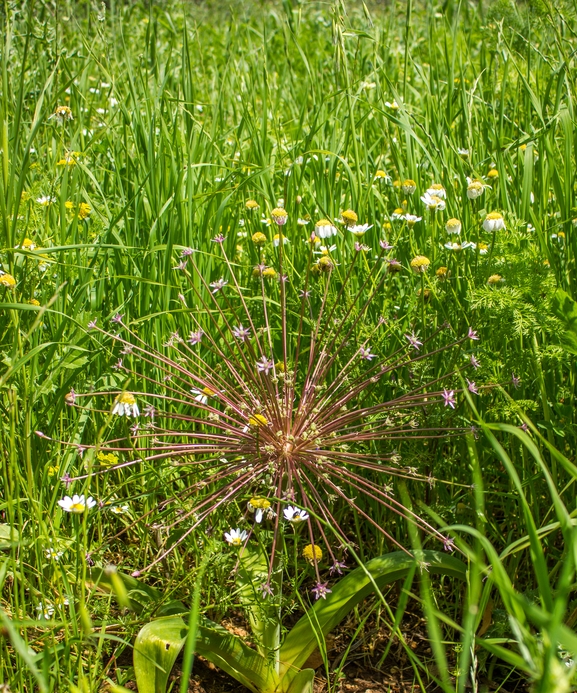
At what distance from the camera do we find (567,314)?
5.34ft

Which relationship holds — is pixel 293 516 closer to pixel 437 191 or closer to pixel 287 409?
pixel 287 409

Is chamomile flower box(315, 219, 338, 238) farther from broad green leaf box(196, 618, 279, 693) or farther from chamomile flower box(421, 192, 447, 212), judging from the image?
broad green leaf box(196, 618, 279, 693)

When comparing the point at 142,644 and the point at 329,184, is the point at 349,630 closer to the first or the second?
the point at 142,644

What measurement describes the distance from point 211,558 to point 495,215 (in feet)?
3.57

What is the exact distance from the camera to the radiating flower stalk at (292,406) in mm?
1557

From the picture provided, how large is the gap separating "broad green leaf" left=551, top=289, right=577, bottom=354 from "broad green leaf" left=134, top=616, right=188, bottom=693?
1044mm

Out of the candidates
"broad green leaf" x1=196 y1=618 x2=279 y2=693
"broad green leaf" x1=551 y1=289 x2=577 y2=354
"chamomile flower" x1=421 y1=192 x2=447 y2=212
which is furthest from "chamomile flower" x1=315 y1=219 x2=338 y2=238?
"broad green leaf" x1=196 y1=618 x2=279 y2=693

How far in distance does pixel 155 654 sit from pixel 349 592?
429mm

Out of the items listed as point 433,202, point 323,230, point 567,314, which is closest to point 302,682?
point 567,314

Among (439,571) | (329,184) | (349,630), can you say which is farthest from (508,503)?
(329,184)

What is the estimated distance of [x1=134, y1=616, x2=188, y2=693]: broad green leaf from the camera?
4.83 ft

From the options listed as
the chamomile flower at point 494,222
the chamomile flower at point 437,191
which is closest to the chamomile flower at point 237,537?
the chamomile flower at point 494,222

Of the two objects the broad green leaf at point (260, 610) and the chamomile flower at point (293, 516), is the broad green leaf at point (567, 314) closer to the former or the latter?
the chamomile flower at point (293, 516)

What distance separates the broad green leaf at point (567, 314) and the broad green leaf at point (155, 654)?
104 centimetres
